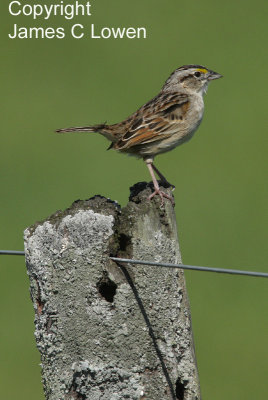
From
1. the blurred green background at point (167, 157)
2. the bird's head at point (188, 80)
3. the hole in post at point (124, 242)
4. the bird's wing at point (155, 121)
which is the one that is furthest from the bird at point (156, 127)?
the blurred green background at point (167, 157)

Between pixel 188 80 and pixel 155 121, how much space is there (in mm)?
931

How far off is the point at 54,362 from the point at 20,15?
14484mm

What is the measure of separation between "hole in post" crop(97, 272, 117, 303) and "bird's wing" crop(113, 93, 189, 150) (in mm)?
2893

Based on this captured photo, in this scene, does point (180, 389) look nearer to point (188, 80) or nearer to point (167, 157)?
point (188, 80)

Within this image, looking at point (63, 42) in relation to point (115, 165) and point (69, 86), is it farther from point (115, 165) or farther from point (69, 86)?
point (115, 165)

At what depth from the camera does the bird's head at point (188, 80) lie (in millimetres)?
7844

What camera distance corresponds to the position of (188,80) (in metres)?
7.89

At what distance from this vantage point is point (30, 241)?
4246 mm

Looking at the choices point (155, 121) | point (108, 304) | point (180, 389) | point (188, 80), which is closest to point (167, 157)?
point (188, 80)

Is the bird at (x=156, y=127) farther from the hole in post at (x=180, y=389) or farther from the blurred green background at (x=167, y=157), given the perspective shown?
the blurred green background at (x=167, y=157)

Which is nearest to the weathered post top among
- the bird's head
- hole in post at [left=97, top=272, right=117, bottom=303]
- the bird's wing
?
hole in post at [left=97, top=272, right=117, bottom=303]

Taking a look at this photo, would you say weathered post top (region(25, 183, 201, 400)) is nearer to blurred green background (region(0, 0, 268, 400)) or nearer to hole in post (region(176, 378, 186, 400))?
hole in post (region(176, 378, 186, 400))

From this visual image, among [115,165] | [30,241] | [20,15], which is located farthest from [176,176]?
[30,241]

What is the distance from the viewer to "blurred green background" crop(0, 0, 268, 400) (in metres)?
10.2
